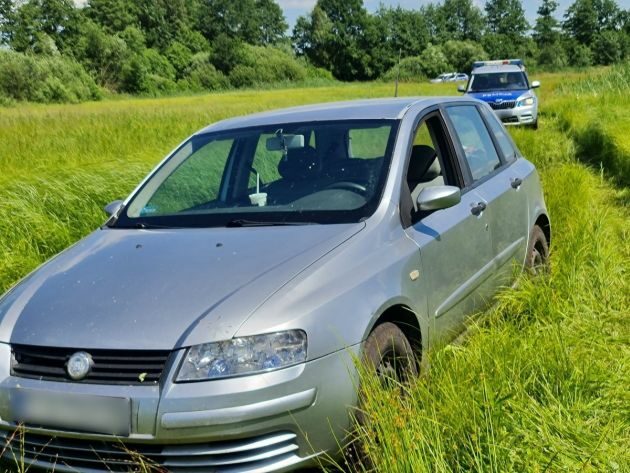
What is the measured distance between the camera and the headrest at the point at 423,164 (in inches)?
167

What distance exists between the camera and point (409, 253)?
336cm

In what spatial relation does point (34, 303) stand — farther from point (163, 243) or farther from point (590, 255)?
point (590, 255)

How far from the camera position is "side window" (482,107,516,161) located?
522 cm

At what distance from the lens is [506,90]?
21.1 meters

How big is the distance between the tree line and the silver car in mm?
44597

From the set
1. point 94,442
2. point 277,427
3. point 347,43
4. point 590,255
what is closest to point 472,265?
point 590,255

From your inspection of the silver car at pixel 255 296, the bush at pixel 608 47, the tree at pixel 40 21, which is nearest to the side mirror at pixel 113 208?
the silver car at pixel 255 296

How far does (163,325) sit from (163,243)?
34.4 inches

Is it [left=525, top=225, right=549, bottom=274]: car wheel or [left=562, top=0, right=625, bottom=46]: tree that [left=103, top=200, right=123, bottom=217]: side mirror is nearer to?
[left=525, top=225, right=549, bottom=274]: car wheel

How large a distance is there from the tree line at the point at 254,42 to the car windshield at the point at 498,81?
105 feet

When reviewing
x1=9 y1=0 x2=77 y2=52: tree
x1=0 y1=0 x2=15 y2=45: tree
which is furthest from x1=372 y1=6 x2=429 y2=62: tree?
x1=0 y1=0 x2=15 y2=45: tree

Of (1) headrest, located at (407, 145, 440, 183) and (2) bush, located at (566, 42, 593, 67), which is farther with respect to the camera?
(2) bush, located at (566, 42, 593, 67)

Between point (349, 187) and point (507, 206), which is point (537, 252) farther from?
point (349, 187)

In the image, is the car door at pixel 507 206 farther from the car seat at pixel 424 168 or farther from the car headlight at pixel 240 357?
the car headlight at pixel 240 357
